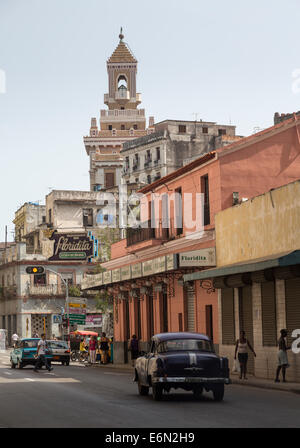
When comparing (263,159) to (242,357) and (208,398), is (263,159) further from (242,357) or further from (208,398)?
(208,398)

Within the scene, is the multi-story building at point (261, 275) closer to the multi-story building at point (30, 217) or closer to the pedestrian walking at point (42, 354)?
the pedestrian walking at point (42, 354)

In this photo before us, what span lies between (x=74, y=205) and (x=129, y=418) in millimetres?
86730

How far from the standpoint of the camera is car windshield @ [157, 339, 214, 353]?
72.3 feet

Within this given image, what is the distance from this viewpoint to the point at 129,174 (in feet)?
375

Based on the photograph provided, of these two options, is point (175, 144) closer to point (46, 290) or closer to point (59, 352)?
point (46, 290)

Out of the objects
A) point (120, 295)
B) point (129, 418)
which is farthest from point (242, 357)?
point (120, 295)

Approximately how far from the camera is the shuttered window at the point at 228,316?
3534 cm

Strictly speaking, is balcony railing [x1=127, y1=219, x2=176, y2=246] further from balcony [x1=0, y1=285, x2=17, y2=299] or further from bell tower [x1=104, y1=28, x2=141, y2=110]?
bell tower [x1=104, y1=28, x2=141, y2=110]

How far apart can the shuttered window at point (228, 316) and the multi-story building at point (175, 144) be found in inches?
2774

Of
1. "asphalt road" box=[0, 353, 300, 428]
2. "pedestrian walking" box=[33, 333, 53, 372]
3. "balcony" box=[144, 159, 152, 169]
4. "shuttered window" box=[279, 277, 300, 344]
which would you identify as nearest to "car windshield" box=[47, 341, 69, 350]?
"pedestrian walking" box=[33, 333, 53, 372]

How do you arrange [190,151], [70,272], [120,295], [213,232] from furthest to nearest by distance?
[190,151] → [70,272] → [120,295] → [213,232]

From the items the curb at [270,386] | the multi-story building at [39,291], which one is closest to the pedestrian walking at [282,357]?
the curb at [270,386]

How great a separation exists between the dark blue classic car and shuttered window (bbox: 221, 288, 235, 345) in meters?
13.2

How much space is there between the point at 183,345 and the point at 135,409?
3784 mm
